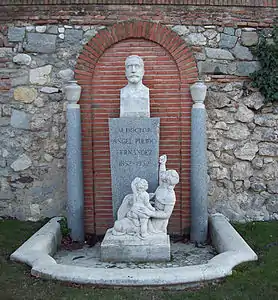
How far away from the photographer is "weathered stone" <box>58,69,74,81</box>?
646 cm

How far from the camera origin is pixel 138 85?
5.80 m

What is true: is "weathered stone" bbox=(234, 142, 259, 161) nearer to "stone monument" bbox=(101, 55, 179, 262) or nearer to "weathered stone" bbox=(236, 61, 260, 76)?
"weathered stone" bbox=(236, 61, 260, 76)

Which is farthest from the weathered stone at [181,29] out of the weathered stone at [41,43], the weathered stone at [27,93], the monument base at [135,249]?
the monument base at [135,249]

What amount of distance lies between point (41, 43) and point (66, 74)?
60cm

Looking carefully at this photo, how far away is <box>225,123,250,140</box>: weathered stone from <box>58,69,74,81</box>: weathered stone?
8.25 feet

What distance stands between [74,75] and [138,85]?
3.93 ft

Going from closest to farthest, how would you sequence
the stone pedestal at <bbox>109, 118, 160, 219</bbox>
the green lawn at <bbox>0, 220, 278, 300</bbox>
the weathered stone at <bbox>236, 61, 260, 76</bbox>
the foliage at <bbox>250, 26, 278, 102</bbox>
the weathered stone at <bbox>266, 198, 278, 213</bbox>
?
the green lawn at <bbox>0, 220, 278, 300</bbox>
the stone pedestal at <bbox>109, 118, 160, 219</bbox>
the foliage at <bbox>250, 26, 278, 102</bbox>
the weathered stone at <bbox>236, 61, 260, 76</bbox>
the weathered stone at <bbox>266, 198, 278, 213</bbox>

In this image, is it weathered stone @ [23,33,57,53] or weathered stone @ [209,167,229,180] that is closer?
weathered stone @ [23,33,57,53]

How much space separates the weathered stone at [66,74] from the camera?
646 cm

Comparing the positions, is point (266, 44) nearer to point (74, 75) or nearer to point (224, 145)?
point (224, 145)

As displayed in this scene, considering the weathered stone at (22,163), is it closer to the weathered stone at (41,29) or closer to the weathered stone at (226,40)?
the weathered stone at (41,29)

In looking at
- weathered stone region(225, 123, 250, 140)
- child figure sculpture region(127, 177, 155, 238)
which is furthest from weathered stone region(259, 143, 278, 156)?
child figure sculpture region(127, 177, 155, 238)

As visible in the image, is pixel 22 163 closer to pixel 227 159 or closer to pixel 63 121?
pixel 63 121

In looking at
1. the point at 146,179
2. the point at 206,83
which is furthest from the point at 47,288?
the point at 206,83
